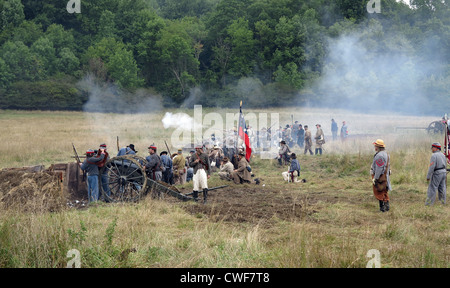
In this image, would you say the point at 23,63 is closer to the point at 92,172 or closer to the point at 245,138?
the point at 245,138

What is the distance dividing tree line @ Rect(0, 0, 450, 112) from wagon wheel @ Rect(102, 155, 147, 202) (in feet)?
103

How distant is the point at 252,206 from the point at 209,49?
2203 inches

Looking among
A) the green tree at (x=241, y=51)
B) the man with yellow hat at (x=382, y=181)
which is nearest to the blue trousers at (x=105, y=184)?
the man with yellow hat at (x=382, y=181)

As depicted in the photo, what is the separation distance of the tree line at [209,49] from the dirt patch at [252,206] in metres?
28.9

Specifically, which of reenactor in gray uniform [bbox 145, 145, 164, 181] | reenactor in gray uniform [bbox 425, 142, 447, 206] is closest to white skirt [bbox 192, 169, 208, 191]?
reenactor in gray uniform [bbox 145, 145, 164, 181]

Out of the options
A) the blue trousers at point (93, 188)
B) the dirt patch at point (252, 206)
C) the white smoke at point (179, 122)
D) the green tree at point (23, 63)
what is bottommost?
the dirt patch at point (252, 206)

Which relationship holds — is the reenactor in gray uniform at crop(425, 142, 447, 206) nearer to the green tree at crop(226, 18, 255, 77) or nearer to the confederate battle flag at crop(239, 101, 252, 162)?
the confederate battle flag at crop(239, 101, 252, 162)

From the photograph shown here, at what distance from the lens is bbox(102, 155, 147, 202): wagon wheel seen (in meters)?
11.6

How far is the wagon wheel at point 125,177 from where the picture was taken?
1162 centimetres

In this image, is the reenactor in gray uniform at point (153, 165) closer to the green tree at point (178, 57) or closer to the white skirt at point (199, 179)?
the white skirt at point (199, 179)

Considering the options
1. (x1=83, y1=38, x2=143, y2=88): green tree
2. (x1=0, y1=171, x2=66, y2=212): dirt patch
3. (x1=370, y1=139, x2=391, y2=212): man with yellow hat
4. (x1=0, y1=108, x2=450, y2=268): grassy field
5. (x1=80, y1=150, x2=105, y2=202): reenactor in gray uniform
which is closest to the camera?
(x1=0, y1=108, x2=450, y2=268): grassy field

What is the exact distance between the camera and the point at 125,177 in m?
11.8

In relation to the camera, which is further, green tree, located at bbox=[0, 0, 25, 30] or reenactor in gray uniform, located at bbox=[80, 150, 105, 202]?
green tree, located at bbox=[0, 0, 25, 30]

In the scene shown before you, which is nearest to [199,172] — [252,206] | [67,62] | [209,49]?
[252,206]
